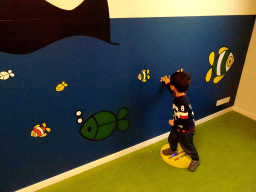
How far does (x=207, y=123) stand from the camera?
285 centimetres

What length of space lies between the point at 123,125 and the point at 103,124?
9.7 inches

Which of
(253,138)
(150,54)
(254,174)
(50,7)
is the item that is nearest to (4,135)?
(50,7)

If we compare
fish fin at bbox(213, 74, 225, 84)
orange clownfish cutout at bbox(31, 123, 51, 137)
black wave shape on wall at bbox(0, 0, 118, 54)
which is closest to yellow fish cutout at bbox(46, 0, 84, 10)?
black wave shape on wall at bbox(0, 0, 118, 54)

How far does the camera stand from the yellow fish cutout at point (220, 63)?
2454mm

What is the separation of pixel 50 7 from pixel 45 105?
0.73 m

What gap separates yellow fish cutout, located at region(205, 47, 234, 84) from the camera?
8.05 ft

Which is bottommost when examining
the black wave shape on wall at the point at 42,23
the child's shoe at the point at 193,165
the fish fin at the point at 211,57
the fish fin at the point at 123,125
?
the child's shoe at the point at 193,165

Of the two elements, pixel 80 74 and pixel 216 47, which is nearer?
pixel 80 74

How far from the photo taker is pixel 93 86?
5.66ft

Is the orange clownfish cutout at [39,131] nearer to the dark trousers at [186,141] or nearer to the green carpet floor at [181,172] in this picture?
the green carpet floor at [181,172]

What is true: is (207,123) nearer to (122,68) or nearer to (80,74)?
(122,68)

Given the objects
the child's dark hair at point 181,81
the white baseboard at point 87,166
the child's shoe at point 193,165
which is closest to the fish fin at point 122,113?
the white baseboard at point 87,166

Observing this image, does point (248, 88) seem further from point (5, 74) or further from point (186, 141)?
point (5, 74)

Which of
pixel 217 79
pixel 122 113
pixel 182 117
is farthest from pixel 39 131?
pixel 217 79
